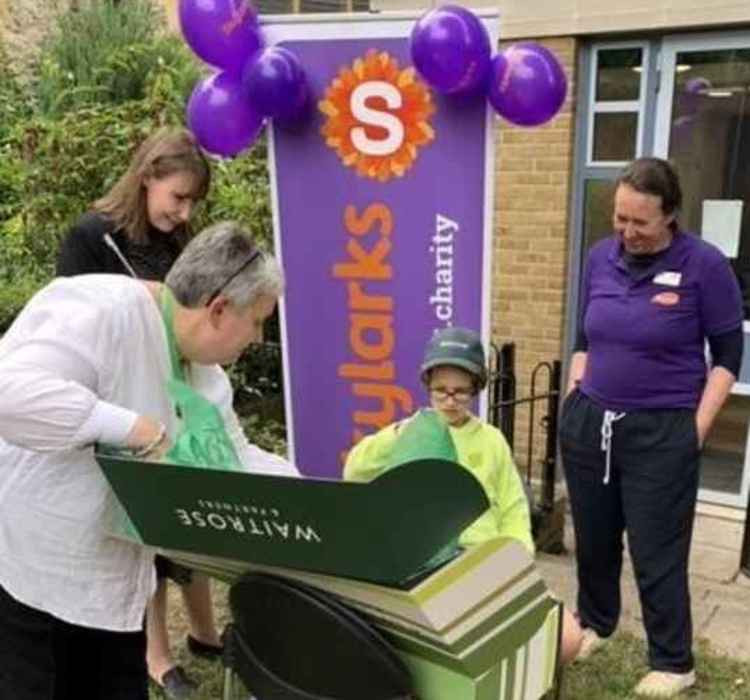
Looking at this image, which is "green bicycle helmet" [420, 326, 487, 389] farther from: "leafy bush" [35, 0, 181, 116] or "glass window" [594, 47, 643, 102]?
"leafy bush" [35, 0, 181, 116]

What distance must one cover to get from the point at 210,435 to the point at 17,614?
0.55 meters

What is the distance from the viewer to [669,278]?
110 inches

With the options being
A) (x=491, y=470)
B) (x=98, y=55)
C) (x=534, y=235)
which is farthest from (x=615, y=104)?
(x=98, y=55)

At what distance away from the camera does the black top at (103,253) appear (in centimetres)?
284

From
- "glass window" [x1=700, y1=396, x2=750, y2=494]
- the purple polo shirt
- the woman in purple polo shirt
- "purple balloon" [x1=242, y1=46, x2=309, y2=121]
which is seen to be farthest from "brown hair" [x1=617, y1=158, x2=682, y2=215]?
"glass window" [x1=700, y1=396, x2=750, y2=494]

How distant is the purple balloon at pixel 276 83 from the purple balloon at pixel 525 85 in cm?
64

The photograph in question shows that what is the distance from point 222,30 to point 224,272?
1.79 metres

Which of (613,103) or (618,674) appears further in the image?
(613,103)

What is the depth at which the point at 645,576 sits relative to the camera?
10.0ft

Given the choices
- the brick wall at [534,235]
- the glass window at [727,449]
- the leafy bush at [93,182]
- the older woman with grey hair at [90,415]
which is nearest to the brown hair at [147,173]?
the older woman with grey hair at [90,415]

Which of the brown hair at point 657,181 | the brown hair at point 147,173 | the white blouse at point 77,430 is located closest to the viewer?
the white blouse at point 77,430

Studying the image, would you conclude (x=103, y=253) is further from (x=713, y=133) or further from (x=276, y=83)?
(x=713, y=133)

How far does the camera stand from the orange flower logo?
3.07 metres

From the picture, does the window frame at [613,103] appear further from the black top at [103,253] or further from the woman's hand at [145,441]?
the woman's hand at [145,441]
